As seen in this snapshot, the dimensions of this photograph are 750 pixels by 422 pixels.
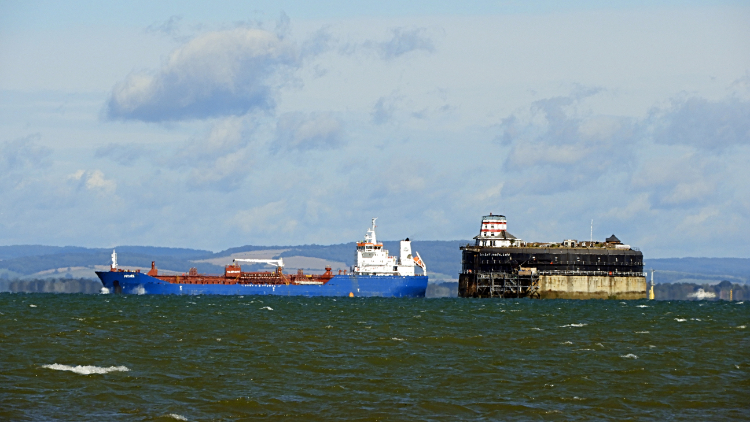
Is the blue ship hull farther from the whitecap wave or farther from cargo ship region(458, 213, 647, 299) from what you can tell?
the whitecap wave

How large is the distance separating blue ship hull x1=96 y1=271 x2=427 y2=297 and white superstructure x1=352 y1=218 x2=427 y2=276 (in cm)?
267

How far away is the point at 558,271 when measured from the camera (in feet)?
463

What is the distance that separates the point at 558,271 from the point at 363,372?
106563mm

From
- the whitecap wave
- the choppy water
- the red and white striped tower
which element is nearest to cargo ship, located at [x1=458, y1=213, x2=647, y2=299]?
the red and white striped tower

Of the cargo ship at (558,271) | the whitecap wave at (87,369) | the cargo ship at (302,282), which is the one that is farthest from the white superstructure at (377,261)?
the whitecap wave at (87,369)

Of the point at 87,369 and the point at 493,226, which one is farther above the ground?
the point at 493,226

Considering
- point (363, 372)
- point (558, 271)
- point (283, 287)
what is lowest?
point (363, 372)

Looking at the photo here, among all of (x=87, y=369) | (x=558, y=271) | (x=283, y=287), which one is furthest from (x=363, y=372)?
(x=283, y=287)

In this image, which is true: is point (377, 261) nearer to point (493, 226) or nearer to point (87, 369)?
point (493, 226)

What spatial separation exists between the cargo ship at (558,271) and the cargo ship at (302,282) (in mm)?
11123

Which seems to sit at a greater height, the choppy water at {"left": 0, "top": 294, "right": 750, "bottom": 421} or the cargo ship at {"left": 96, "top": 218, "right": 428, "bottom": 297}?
the cargo ship at {"left": 96, "top": 218, "right": 428, "bottom": 297}

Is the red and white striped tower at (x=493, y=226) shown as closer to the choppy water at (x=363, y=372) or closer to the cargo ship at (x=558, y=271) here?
the cargo ship at (x=558, y=271)

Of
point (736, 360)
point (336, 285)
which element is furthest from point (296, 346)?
point (336, 285)

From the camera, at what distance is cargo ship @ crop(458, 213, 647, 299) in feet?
461
